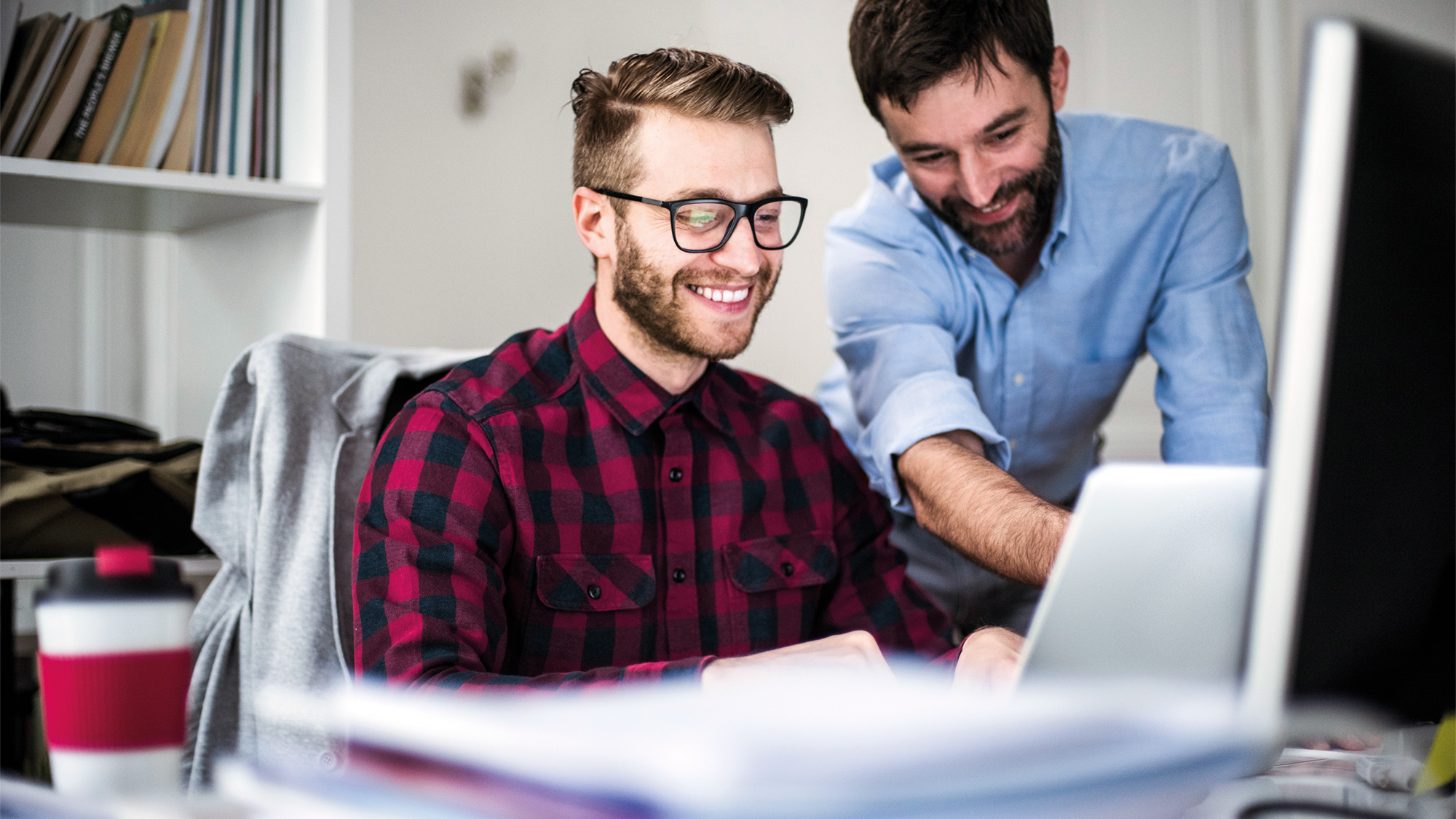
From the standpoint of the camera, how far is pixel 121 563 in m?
0.54

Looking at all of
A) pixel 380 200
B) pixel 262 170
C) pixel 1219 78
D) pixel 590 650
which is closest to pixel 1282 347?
pixel 590 650

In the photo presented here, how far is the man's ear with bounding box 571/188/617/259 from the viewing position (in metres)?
1.39

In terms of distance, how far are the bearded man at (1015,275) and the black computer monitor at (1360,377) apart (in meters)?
0.92

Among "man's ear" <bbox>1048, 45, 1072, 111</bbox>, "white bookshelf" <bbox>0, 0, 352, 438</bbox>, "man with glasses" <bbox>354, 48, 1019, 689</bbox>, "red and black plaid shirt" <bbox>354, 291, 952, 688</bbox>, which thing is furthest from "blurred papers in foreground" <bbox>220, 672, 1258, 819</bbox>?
"man's ear" <bbox>1048, 45, 1072, 111</bbox>

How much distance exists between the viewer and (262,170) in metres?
1.64

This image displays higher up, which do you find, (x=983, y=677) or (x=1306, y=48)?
(x=1306, y=48)

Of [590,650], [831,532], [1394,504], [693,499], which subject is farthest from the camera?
[831,532]

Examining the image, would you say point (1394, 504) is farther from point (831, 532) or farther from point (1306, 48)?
point (831, 532)

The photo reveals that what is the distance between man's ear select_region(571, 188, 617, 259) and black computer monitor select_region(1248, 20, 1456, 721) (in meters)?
1.00

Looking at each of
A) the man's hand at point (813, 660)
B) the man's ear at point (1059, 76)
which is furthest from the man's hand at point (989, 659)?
the man's ear at point (1059, 76)

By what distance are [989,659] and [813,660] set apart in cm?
15

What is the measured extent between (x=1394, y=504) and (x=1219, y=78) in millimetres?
2653

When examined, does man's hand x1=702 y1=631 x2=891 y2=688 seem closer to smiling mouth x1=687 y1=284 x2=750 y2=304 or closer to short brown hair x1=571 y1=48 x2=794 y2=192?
smiling mouth x1=687 y1=284 x2=750 y2=304

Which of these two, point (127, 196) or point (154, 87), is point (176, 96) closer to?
point (154, 87)
